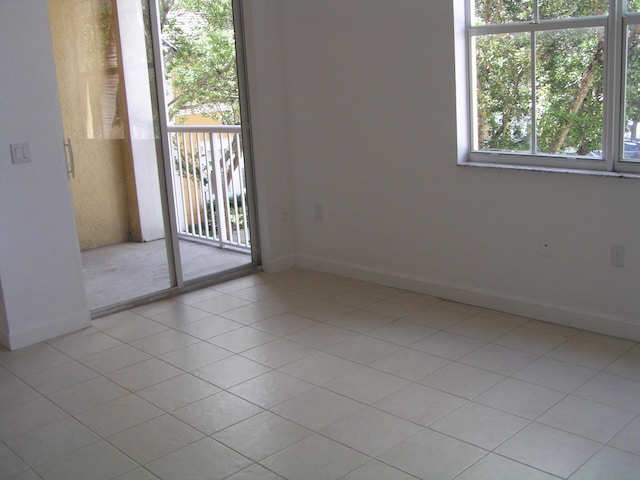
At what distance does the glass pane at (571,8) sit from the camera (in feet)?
11.1

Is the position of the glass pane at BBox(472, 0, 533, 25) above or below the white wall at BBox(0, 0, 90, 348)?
above

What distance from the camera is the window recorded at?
3354 mm

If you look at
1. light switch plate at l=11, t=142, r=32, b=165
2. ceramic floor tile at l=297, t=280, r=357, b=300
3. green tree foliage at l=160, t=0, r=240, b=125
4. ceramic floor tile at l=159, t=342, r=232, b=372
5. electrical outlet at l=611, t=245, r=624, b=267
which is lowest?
ceramic floor tile at l=159, t=342, r=232, b=372

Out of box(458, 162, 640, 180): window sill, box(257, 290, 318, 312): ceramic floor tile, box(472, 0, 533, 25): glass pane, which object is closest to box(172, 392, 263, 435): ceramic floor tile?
box(257, 290, 318, 312): ceramic floor tile

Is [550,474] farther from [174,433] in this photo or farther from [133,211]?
[133,211]

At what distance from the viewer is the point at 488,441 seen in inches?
103

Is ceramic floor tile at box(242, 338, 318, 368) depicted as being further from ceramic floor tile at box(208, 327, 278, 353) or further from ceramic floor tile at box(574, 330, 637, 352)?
ceramic floor tile at box(574, 330, 637, 352)

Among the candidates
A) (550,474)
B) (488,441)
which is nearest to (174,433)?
(488,441)

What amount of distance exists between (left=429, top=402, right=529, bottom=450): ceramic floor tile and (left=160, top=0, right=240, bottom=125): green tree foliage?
276cm

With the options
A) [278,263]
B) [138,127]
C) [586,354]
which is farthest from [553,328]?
[138,127]

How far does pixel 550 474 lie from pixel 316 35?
10.4ft

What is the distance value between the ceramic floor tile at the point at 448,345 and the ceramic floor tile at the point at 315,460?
3.14ft

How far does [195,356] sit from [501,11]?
2.44 m

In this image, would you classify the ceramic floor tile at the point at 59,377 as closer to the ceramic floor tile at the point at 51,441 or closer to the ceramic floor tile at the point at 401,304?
the ceramic floor tile at the point at 51,441
